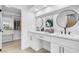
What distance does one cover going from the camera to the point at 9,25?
4941mm

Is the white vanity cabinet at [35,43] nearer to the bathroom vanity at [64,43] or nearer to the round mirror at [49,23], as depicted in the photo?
the round mirror at [49,23]

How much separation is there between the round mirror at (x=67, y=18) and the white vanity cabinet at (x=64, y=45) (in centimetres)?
74

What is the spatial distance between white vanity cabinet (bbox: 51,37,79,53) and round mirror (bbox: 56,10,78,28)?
74 cm

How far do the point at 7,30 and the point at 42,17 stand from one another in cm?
307

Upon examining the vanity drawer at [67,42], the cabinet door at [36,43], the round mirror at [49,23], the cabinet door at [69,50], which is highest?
the round mirror at [49,23]

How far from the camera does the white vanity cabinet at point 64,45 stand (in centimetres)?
139

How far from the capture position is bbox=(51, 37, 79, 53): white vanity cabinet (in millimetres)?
1393

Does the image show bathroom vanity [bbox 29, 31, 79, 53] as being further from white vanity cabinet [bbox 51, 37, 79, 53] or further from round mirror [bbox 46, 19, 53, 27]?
round mirror [bbox 46, 19, 53, 27]

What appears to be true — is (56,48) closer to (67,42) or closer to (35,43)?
(67,42)

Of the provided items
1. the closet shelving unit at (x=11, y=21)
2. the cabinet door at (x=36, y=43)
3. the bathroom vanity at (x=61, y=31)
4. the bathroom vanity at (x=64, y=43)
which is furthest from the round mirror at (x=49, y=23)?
the closet shelving unit at (x=11, y=21)

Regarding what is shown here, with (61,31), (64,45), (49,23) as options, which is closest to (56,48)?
(64,45)

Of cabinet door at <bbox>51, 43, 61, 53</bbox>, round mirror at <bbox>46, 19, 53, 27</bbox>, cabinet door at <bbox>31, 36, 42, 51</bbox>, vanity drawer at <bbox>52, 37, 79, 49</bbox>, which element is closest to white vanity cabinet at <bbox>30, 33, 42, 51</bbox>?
cabinet door at <bbox>31, 36, 42, 51</bbox>
